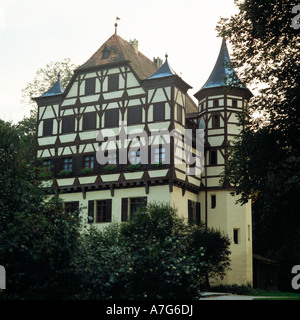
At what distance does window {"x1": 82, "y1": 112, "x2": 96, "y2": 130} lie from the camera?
119 feet

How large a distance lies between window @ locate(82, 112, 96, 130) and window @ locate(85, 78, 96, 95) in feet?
5.24

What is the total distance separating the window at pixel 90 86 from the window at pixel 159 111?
5187 mm

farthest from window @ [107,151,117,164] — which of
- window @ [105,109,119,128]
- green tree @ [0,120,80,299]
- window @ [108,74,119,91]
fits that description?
green tree @ [0,120,80,299]

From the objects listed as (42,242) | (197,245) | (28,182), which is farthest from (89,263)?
(197,245)

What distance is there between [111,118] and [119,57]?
4.50 meters

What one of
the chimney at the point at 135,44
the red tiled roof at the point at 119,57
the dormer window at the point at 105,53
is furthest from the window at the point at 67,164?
the chimney at the point at 135,44

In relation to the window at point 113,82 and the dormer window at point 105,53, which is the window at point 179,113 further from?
the dormer window at point 105,53

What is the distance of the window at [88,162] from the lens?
35594 millimetres

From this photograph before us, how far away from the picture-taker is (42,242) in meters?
12.0

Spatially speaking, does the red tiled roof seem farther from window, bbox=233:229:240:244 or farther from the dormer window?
window, bbox=233:229:240:244

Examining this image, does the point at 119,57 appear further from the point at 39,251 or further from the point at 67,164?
the point at 39,251

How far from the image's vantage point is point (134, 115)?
3488 cm

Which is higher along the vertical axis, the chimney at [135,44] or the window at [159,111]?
the chimney at [135,44]
